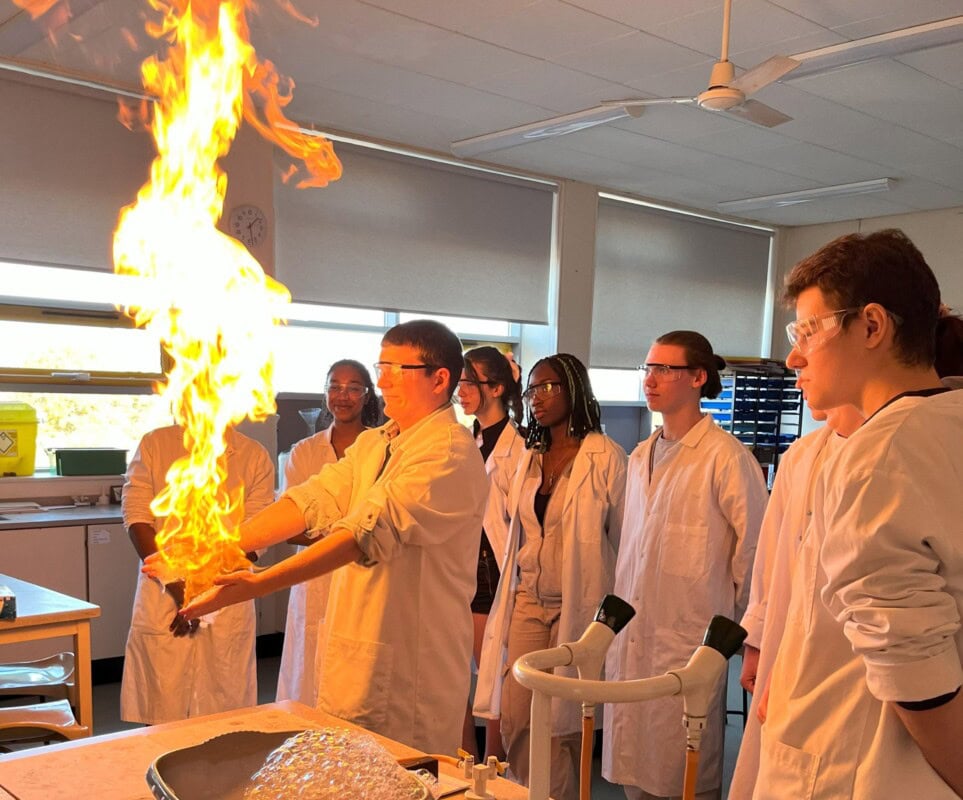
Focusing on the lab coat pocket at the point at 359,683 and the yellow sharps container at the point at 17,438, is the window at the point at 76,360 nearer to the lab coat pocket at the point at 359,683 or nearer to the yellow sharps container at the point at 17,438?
the yellow sharps container at the point at 17,438

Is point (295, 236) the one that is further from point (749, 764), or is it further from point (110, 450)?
point (749, 764)

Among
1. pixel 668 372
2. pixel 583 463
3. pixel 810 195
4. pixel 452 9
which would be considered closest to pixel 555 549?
pixel 583 463

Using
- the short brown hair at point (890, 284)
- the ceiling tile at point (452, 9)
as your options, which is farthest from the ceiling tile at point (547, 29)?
the short brown hair at point (890, 284)

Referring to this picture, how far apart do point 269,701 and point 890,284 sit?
179 inches

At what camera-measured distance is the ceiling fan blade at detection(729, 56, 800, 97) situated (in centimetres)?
368

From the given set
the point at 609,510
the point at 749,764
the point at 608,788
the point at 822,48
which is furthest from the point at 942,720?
the point at 822,48

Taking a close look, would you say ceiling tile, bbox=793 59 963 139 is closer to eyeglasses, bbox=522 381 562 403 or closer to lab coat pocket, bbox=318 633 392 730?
eyeglasses, bbox=522 381 562 403

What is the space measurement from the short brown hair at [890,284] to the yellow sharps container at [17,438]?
16.6 ft

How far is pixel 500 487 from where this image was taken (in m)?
3.93

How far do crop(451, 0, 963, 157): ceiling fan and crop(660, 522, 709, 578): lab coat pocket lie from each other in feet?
6.09

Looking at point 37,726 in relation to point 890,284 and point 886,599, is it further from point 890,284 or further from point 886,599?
point 890,284

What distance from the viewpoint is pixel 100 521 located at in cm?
510

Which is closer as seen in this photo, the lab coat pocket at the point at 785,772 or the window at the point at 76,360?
the lab coat pocket at the point at 785,772

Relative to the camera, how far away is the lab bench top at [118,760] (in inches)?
65.2
